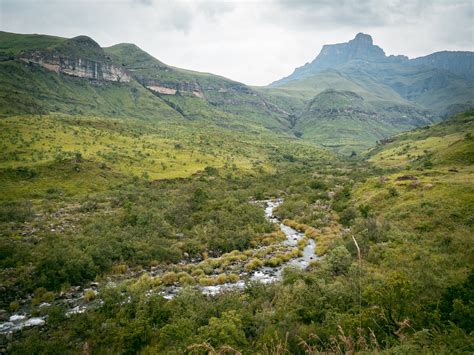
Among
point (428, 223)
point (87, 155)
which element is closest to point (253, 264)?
point (428, 223)

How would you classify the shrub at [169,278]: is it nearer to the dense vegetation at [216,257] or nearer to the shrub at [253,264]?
the dense vegetation at [216,257]

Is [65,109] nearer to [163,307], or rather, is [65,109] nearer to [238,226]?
[238,226]

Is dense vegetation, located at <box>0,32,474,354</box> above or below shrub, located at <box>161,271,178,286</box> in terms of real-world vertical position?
above

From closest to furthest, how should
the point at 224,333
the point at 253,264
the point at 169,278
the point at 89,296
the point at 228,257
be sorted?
1. the point at 224,333
2. the point at 89,296
3. the point at 169,278
4. the point at 253,264
5. the point at 228,257

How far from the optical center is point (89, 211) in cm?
4556

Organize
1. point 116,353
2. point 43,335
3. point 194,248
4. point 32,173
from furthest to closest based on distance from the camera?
1. point 32,173
2. point 194,248
3. point 43,335
4. point 116,353

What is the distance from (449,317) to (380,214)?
29.6 m

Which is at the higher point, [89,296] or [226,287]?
[226,287]

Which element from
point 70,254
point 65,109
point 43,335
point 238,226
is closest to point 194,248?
point 238,226

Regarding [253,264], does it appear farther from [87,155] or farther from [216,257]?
[87,155]

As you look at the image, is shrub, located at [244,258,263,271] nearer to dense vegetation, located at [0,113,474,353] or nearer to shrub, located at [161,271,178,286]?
dense vegetation, located at [0,113,474,353]

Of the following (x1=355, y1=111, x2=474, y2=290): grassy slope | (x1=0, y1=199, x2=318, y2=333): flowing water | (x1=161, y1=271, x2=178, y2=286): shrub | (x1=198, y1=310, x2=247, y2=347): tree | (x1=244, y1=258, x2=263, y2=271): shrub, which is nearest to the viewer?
(x1=198, y1=310, x2=247, y2=347): tree

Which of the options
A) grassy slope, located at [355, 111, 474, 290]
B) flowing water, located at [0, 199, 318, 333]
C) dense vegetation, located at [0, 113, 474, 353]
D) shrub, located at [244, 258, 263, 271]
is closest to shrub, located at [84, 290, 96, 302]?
flowing water, located at [0, 199, 318, 333]

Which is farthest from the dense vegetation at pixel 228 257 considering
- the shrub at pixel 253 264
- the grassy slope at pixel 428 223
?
the shrub at pixel 253 264
